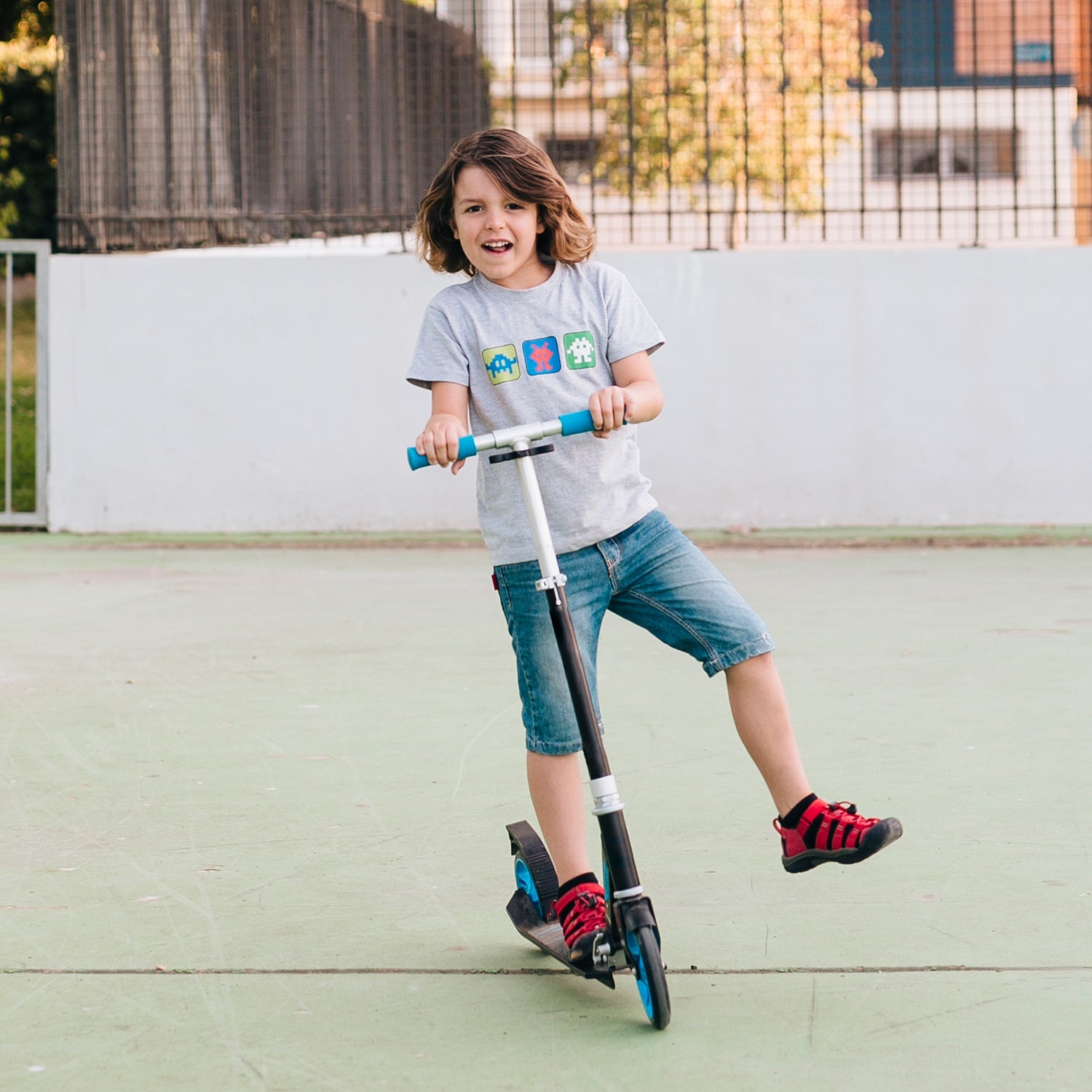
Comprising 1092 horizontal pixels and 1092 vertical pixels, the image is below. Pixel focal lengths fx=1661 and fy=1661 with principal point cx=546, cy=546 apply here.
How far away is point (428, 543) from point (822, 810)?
6.94 m

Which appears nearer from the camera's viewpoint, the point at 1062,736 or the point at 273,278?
the point at 1062,736

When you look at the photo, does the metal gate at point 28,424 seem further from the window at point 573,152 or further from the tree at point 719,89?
the tree at point 719,89

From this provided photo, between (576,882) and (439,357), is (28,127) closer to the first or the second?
(439,357)

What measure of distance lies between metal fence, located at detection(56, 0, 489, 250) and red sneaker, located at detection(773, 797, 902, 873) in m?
8.08

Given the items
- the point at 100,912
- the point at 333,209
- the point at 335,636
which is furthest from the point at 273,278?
the point at 100,912

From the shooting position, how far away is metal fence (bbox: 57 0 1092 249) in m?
10.3

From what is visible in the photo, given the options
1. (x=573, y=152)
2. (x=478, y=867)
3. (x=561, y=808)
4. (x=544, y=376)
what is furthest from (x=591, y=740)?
(x=573, y=152)

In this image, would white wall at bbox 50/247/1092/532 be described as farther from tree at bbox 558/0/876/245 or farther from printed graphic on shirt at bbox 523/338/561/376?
printed graphic on shirt at bbox 523/338/561/376

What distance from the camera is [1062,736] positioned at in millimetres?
4977

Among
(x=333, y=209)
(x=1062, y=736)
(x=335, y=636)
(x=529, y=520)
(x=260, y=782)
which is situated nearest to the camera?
(x=529, y=520)

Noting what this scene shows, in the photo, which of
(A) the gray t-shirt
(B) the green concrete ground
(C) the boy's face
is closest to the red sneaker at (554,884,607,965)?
(B) the green concrete ground

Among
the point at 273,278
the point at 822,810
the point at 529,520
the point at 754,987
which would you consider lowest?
the point at 754,987

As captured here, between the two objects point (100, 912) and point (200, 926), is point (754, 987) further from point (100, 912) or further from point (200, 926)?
point (100, 912)

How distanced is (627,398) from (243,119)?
8.32 meters
